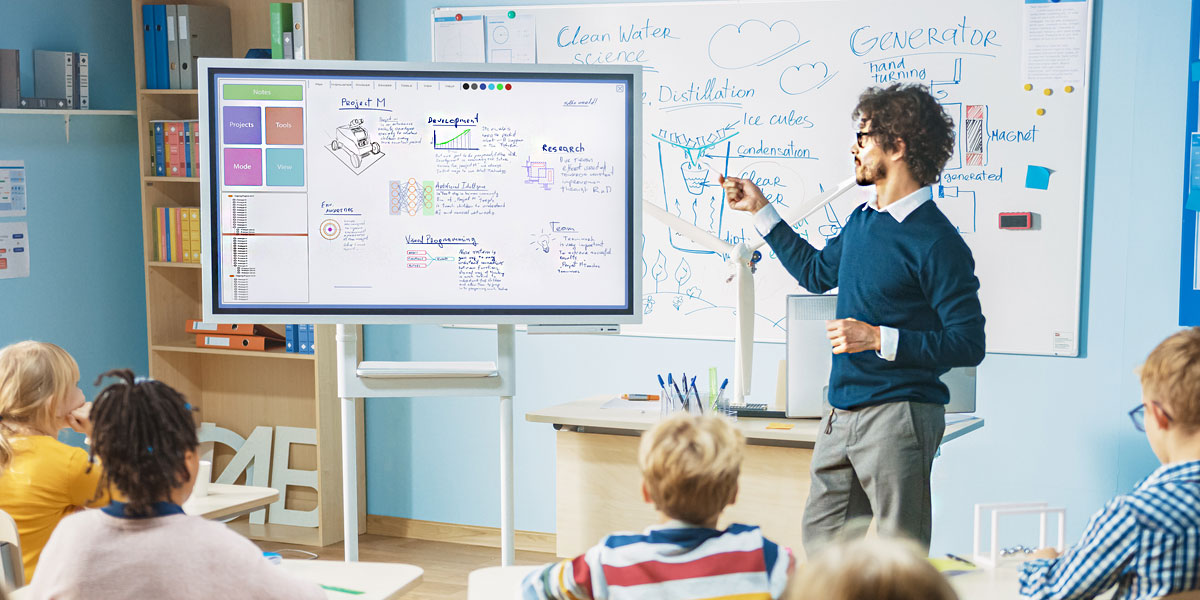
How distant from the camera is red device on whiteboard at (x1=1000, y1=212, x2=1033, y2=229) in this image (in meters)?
3.71

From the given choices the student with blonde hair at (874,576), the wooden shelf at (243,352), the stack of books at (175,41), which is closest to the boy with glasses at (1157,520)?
the student with blonde hair at (874,576)

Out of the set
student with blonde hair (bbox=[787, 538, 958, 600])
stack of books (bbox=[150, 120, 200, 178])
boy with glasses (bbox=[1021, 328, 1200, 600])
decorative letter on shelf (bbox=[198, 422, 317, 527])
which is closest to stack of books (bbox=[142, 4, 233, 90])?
stack of books (bbox=[150, 120, 200, 178])

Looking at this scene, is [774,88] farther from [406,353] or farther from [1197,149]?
[406,353]

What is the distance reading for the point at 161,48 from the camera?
457cm

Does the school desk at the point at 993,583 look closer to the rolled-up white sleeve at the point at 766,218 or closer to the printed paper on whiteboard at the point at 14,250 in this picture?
the rolled-up white sleeve at the point at 766,218

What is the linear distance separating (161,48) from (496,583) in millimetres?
3399

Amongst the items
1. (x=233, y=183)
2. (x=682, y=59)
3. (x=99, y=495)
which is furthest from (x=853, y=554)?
(x=682, y=59)

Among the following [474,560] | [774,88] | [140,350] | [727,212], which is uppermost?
[774,88]

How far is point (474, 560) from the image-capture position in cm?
444

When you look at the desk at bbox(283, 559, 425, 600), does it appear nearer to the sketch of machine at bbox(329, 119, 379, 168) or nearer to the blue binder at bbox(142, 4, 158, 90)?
the sketch of machine at bbox(329, 119, 379, 168)

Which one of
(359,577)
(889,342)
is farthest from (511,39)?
(359,577)

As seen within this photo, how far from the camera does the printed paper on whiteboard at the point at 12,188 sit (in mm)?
4316

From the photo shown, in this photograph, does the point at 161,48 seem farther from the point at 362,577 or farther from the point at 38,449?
the point at 362,577

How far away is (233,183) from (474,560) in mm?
2090
